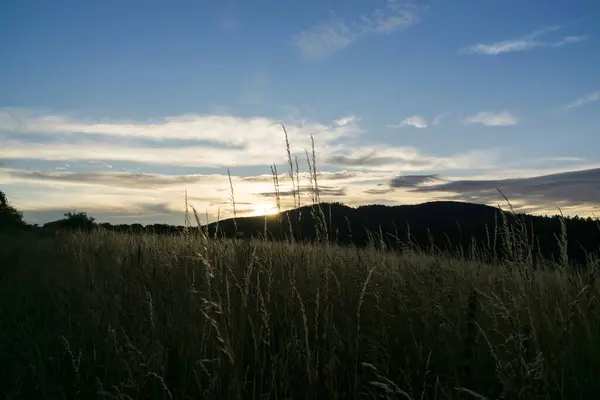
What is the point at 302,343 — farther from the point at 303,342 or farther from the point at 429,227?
the point at 429,227

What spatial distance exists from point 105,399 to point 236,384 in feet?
2.62

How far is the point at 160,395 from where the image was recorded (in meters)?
2.83

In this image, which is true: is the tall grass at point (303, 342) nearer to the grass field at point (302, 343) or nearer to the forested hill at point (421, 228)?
the grass field at point (302, 343)

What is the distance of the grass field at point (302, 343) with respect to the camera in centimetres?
269

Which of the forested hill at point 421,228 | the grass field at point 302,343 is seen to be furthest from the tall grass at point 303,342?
the forested hill at point 421,228

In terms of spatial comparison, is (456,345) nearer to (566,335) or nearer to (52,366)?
(566,335)

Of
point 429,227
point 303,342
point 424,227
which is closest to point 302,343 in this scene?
point 303,342

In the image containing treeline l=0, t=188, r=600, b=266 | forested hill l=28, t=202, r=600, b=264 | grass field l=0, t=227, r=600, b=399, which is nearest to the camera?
grass field l=0, t=227, r=600, b=399

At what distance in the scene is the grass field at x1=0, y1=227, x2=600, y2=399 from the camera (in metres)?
2.69

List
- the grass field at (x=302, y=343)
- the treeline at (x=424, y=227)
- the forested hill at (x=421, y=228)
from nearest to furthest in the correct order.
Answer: the grass field at (x=302, y=343) → the forested hill at (x=421, y=228) → the treeline at (x=424, y=227)

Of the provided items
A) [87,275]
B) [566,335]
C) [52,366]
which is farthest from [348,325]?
[87,275]

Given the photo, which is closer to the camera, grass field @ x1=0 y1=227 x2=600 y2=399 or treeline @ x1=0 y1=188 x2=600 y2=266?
grass field @ x1=0 y1=227 x2=600 y2=399

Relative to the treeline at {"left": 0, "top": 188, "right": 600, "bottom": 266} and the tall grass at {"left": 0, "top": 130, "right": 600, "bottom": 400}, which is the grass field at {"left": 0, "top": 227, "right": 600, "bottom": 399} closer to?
the tall grass at {"left": 0, "top": 130, "right": 600, "bottom": 400}

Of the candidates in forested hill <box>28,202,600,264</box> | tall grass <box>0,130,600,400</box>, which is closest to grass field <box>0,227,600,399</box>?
tall grass <box>0,130,600,400</box>
